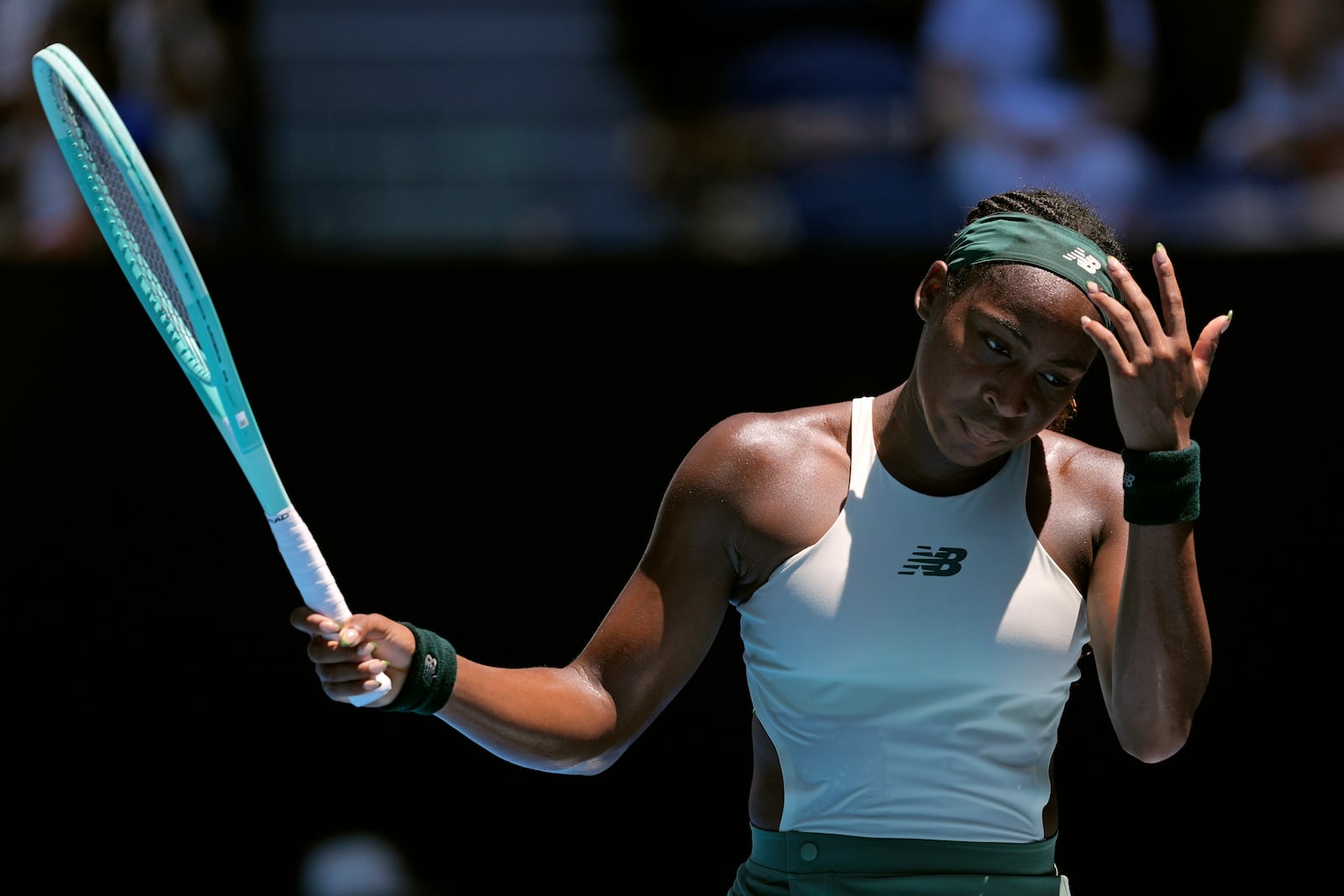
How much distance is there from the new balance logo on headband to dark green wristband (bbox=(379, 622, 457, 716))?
1.01 m

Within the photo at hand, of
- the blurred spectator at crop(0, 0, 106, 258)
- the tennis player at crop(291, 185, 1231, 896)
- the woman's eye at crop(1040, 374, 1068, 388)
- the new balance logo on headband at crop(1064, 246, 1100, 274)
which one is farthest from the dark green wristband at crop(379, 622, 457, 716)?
the blurred spectator at crop(0, 0, 106, 258)

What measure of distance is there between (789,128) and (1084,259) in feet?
9.53

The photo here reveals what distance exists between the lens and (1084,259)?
2338 mm

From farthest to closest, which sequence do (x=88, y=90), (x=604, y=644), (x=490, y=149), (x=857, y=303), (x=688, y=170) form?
1. (x=490, y=149)
2. (x=688, y=170)
3. (x=857, y=303)
4. (x=604, y=644)
5. (x=88, y=90)

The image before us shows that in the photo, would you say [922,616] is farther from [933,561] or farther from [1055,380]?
[1055,380]

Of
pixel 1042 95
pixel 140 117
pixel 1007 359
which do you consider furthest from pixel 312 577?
pixel 1042 95

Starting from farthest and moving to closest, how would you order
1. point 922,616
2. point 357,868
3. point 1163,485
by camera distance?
point 357,868 → point 922,616 → point 1163,485

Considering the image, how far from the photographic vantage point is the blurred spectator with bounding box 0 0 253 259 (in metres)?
4.81

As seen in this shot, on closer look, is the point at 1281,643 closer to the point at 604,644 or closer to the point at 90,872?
the point at 604,644

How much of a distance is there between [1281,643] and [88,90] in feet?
10.5

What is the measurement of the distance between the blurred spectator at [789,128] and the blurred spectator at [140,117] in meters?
1.28

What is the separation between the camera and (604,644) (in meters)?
2.50

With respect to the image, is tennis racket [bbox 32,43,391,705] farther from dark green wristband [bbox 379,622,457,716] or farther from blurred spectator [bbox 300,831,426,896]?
blurred spectator [bbox 300,831,426,896]

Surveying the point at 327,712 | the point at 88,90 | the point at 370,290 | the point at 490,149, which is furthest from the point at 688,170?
the point at 88,90
